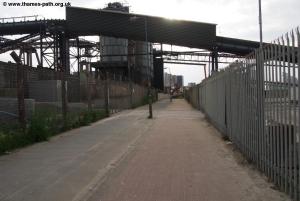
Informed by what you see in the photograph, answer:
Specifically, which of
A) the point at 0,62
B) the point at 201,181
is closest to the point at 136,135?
the point at 0,62

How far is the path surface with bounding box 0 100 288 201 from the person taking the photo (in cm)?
803

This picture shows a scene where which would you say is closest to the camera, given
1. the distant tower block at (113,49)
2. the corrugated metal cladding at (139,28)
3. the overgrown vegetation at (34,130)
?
the overgrown vegetation at (34,130)

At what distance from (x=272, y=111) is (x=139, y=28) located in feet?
189

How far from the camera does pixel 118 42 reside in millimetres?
78812

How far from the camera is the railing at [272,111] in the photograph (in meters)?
6.86

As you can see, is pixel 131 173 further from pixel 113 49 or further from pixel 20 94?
pixel 113 49

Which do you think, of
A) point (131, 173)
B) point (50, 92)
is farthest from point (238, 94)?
point (50, 92)

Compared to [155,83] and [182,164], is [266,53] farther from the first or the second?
[155,83]

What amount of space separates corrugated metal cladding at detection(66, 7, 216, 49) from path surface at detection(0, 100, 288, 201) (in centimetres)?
4966

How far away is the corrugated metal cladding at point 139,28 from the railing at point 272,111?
53008 mm

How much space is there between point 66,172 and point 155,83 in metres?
113

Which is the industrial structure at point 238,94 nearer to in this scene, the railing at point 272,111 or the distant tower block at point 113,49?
the railing at point 272,111

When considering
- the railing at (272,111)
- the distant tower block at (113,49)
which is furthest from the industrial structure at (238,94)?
the distant tower block at (113,49)

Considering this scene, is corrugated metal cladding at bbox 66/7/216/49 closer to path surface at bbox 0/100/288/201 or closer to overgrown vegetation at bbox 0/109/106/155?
overgrown vegetation at bbox 0/109/106/155
